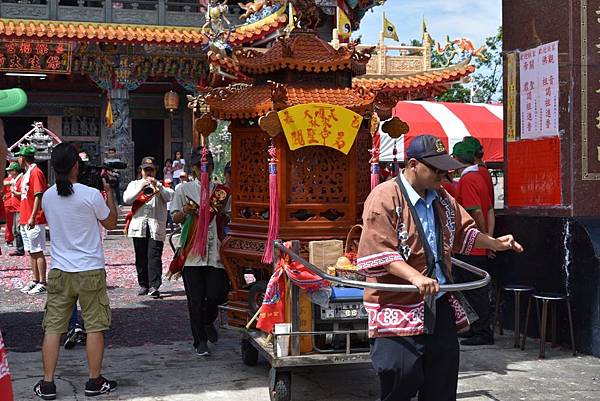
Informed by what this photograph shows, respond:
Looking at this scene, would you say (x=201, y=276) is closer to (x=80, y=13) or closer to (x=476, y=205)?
(x=476, y=205)

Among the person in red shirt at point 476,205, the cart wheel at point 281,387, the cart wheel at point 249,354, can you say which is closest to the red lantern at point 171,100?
the person in red shirt at point 476,205

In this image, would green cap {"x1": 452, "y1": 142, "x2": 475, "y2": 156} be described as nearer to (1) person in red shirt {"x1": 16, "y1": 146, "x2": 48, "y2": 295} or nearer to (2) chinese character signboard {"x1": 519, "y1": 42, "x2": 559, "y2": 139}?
(2) chinese character signboard {"x1": 519, "y1": 42, "x2": 559, "y2": 139}

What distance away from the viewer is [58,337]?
207 inches

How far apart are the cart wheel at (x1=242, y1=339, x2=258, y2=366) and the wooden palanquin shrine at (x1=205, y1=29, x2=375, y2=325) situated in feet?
0.67

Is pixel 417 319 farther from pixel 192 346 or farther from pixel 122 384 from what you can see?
pixel 192 346

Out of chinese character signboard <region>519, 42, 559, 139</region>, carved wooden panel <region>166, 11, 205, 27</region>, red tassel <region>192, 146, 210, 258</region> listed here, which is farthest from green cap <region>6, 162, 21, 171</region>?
chinese character signboard <region>519, 42, 559, 139</region>

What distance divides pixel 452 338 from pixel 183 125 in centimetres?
1899

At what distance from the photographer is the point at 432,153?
12.0 ft

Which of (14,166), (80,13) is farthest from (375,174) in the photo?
(80,13)

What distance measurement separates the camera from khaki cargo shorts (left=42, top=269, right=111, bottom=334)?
207 inches

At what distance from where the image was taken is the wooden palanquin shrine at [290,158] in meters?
5.78

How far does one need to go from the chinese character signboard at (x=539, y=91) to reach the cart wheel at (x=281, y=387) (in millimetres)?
3738

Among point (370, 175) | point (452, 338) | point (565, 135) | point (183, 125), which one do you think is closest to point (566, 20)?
point (565, 135)

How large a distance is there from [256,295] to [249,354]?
0.57 metres
